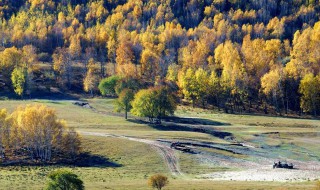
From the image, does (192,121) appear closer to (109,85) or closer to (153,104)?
(153,104)

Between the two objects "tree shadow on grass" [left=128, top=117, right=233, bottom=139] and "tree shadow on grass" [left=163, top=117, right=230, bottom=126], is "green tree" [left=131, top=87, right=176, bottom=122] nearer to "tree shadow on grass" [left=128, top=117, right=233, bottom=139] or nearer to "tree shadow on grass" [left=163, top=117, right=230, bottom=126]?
"tree shadow on grass" [left=128, top=117, right=233, bottom=139]

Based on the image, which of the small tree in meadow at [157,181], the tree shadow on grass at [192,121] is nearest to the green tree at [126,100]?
the tree shadow on grass at [192,121]

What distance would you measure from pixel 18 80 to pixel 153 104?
6325cm

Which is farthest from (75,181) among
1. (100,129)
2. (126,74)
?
(126,74)

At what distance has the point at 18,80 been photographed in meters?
177

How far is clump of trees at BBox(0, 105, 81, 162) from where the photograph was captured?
324 ft

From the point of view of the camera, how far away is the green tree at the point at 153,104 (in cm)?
14025

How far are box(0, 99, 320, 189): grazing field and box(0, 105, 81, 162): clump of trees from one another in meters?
4.94

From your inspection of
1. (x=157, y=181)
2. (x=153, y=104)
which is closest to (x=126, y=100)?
(x=153, y=104)

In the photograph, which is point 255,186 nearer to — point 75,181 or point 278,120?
point 75,181

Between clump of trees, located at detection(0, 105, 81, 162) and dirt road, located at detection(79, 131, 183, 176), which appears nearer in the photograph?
dirt road, located at detection(79, 131, 183, 176)


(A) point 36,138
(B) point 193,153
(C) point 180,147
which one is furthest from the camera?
(C) point 180,147

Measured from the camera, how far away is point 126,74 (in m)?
192

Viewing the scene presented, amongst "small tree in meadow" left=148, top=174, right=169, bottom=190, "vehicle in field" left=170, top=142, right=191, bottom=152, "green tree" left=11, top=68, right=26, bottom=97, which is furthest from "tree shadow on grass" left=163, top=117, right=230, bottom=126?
"small tree in meadow" left=148, top=174, right=169, bottom=190
